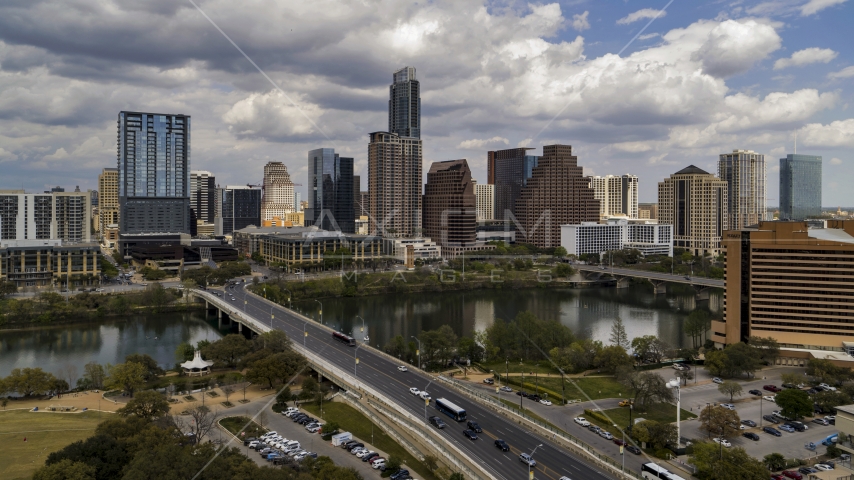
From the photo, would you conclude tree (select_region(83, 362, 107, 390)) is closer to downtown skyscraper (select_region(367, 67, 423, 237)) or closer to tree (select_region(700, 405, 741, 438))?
tree (select_region(700, 405, 741, 438))

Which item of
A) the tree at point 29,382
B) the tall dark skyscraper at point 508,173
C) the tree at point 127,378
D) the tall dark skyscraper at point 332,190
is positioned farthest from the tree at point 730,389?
the tall dark skyscraper at point 508,173

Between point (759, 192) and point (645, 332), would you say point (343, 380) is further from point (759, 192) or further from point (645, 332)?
point (759, 192)

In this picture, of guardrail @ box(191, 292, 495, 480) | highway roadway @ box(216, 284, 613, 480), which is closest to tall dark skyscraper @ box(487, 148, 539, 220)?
highway roadway @ box(216, 284, 613, 480)

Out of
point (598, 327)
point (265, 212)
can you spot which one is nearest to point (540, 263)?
point (598, 327)

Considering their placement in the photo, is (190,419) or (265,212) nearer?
(190,419)

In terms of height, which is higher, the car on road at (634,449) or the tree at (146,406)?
the tree at (146,406)

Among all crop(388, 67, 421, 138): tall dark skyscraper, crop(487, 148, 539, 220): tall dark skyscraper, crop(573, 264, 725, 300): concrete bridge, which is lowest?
crop(573, 264, 725, 300): concrete bridge

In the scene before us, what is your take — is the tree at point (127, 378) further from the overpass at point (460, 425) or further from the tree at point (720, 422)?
the tree at point (720, 422)
